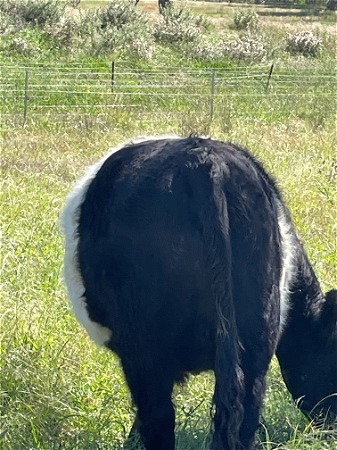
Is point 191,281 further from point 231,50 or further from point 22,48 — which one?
point 231,50

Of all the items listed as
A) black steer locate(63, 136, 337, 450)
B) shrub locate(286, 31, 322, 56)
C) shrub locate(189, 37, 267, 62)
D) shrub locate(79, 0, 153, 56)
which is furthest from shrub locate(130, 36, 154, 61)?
black steer locate(63, 136, 337, 450)

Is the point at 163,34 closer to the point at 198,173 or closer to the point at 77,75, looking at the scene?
the point at 77,75

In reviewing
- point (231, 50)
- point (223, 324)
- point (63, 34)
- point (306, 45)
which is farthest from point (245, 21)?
point (223, 324)

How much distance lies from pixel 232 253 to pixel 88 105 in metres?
11.2

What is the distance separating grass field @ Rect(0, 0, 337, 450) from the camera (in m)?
4.15

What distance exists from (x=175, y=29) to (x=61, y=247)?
52.1ft

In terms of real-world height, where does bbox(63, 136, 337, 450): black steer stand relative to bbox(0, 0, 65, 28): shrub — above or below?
above

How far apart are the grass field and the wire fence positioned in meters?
0.07

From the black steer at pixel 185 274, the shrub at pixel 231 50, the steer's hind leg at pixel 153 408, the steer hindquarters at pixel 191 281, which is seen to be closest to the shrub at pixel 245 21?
the shrub at pixel 231 50

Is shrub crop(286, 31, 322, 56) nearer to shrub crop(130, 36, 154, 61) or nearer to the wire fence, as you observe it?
shrub crop(130, 36, 154, 61)

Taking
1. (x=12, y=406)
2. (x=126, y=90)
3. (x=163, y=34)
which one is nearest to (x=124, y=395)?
(x=12, y=406)

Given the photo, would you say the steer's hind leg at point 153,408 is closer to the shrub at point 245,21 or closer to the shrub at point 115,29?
the shrub at point 115,29

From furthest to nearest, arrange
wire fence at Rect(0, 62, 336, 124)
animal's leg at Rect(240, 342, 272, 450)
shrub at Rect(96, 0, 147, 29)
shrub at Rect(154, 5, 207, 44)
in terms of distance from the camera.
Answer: shrub at Rect(96, 0, 147, 29) → shrub at Rect(154, 5, 207, 44) → wire fence at Rect(0, 62, 336, 124) → animal's leg at Rect(240, 342, 272, 450)

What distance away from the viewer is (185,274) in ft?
10.3
